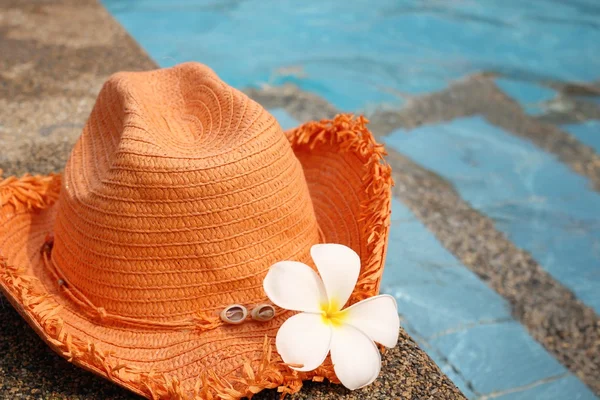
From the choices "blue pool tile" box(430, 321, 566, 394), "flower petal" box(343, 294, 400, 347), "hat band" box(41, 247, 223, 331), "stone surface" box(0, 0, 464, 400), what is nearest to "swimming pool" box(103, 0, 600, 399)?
"blue pool tile" box(430, 321, 566, 394)

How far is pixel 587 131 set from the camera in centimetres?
487

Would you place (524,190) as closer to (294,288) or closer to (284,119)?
(284,119)

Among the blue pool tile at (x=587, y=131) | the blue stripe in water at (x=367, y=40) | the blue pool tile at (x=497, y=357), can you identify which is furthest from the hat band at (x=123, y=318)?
the blue pool tile at (x=587, y=131)

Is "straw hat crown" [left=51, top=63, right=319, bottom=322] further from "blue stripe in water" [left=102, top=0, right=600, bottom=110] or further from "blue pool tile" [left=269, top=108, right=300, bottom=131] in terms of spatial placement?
"blue stripe in water" [left=102, top=0, right=600, bottom=110]

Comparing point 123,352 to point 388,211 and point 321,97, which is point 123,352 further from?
point 321,97

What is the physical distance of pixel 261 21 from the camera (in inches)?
256

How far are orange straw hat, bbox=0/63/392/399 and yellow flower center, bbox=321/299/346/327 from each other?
0.07 m

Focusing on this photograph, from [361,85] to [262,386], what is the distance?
435cm

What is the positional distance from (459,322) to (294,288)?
59.8 inches

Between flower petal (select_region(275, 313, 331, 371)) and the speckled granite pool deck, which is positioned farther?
the speckled granite pool deck

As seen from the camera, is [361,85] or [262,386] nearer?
[262,386]

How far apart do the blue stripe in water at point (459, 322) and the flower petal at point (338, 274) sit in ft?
3.90

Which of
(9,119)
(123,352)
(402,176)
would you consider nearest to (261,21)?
(402,176)

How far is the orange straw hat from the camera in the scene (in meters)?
1.38
